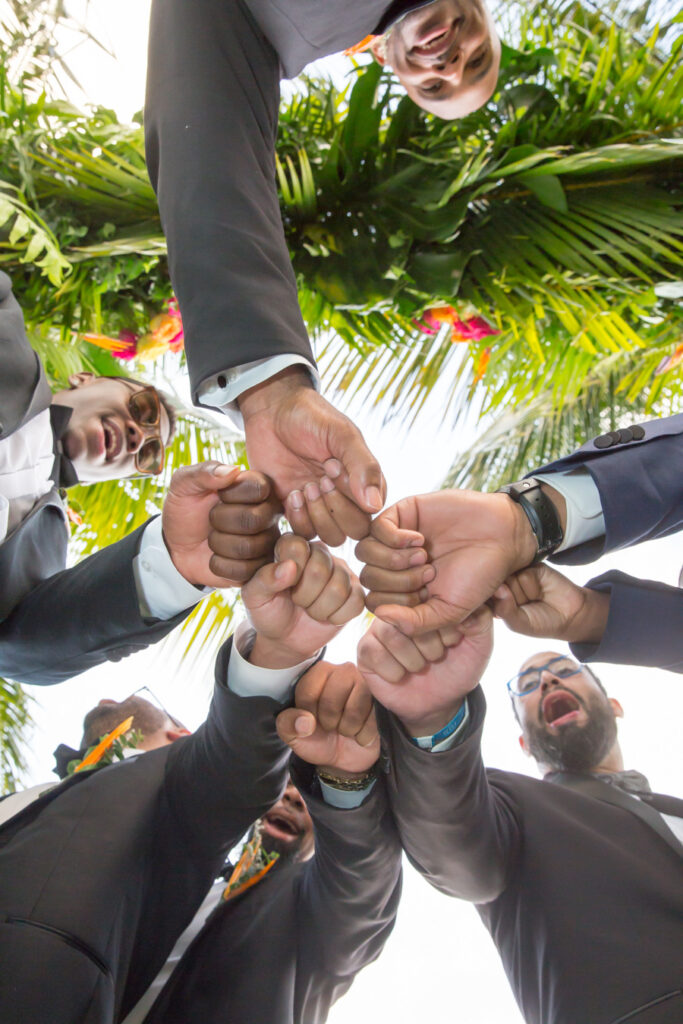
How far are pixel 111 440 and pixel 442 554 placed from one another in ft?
3.32

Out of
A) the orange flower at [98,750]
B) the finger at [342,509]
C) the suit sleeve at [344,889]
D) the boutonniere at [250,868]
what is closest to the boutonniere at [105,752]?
the orange flower at [98,750]

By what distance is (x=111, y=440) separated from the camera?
5.25ft

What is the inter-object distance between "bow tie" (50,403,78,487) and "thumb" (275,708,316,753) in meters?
0.75

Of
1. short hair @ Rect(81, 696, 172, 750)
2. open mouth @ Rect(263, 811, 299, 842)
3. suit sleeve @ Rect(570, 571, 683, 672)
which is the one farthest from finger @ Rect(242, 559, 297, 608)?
short hair @ Rect(81, 696, 172, 750)

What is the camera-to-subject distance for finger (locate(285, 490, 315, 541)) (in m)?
0.77

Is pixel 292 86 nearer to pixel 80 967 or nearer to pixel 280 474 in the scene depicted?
pixel 280 474

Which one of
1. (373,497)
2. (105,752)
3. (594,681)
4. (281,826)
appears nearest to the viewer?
(373,497)

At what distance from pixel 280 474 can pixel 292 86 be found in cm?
85

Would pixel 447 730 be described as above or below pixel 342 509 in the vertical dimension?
below

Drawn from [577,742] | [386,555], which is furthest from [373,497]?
[577,742]

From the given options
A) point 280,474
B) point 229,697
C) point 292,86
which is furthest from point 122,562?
point 292,86

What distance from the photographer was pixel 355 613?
2.77ft

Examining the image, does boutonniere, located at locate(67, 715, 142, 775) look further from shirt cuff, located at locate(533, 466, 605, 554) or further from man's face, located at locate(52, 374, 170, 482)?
shirt cuff, located at locate(533, 466, 605, 554)

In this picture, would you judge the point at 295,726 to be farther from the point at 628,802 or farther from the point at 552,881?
the point at 628,802
